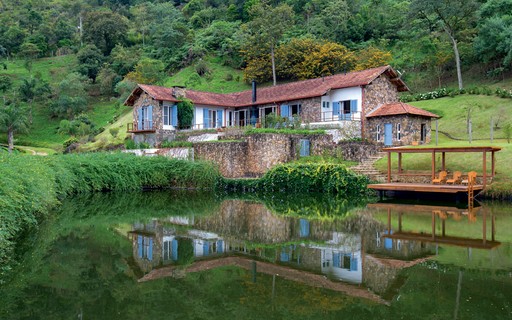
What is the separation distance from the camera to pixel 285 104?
38875mm

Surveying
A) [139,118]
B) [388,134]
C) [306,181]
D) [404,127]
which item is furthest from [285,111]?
[139,118]

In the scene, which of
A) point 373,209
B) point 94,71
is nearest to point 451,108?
point 373,209

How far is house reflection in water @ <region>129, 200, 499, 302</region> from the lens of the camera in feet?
36.2

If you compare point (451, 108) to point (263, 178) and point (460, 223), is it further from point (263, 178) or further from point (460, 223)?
point (460, 223)

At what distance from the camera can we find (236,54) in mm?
63938

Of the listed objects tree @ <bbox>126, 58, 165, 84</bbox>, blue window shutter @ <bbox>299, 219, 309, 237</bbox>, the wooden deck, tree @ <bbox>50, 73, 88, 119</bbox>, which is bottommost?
blue window shutter @ <bbox>299, 219, 309, 237</bbox>

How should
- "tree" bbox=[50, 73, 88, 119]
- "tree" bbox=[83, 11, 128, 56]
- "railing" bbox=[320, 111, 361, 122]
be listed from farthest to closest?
"tree" bbox=[83, 11, 128, 56], "tree" bbox=[50, 73, 88, 119], "railing" bbox=[320, 111, 361, 122]

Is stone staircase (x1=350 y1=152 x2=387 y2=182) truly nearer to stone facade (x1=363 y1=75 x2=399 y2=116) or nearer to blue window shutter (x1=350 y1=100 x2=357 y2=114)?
stone facade (x1=363 y1=75 x2=399 y2=116)

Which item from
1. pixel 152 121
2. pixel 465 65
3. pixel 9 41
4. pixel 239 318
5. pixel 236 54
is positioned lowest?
pixel 239 318

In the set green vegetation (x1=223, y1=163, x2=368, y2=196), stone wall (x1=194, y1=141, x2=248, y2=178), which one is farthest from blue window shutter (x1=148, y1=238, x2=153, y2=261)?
stone wall (x1=194, y1=141, x2=248, y2=178)

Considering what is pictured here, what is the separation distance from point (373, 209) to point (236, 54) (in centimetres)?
4648

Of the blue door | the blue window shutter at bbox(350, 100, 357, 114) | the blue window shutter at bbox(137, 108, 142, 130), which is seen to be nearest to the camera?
the blue door

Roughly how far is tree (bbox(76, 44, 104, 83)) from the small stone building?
47682 mm

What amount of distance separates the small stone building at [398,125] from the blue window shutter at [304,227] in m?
17.6
